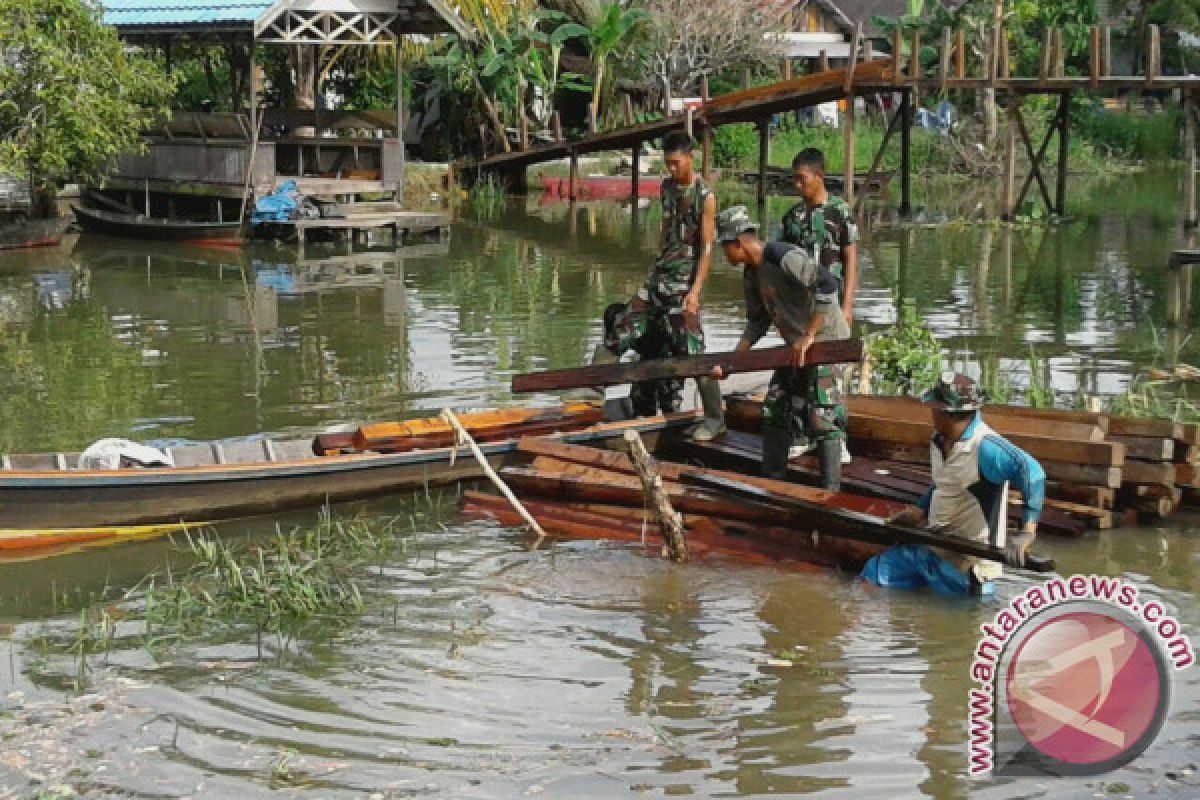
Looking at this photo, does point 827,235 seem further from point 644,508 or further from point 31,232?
point 31,232

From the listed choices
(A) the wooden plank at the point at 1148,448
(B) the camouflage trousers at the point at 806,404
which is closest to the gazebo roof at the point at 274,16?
(B) the camouflage trousers at the point at 806,404

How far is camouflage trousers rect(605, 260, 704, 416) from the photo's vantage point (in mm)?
9898

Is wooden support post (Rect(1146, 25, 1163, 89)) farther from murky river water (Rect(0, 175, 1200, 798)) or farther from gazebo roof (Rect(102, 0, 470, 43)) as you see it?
gazebo roof (Rect(102, 0, 470, 43))

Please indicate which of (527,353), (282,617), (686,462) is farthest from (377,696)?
(527,353)

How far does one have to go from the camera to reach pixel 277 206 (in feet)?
75.0

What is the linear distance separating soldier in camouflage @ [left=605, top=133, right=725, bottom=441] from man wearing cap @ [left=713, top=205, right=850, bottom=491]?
0.69 metres

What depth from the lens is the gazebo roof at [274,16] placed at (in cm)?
2186

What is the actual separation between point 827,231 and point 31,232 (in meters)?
15.5

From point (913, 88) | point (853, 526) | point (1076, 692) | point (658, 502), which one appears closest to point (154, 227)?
point (913, 88)

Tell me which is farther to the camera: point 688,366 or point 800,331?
point 688,366

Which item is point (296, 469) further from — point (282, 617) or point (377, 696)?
point (377, 696)

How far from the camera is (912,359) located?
11.5 m

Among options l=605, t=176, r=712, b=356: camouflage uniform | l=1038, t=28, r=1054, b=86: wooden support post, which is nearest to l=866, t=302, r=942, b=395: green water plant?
l=605, t=176, r=712, b=356: camouflage uniform

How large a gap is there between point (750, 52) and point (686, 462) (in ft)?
80.8
